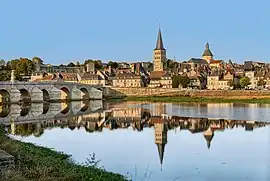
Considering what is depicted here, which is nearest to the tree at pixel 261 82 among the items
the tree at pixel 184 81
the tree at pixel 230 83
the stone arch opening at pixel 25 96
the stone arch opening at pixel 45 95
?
the tree at pixel 230 83

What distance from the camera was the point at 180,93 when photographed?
2601 inches

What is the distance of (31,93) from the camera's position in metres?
56.2

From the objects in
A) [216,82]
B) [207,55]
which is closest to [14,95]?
[216,82]

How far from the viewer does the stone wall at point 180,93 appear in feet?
Answer: 192

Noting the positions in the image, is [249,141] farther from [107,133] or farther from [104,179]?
[104,179]

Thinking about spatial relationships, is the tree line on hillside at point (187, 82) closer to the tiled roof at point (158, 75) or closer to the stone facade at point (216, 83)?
the stone facade at point (216, 83)

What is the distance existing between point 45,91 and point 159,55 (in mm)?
48038

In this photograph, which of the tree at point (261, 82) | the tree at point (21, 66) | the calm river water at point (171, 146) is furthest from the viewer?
the tree at point (261, 82)

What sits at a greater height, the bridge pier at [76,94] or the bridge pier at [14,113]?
the bridge pier at [76,94]

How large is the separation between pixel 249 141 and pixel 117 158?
6.96m

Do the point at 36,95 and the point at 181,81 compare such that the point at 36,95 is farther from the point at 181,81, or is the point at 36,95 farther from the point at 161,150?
the point at 161,150

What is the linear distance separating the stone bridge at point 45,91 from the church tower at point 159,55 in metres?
37.5

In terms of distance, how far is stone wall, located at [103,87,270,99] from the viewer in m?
58.7

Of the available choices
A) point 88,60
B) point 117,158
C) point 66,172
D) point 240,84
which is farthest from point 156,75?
point 66,172
